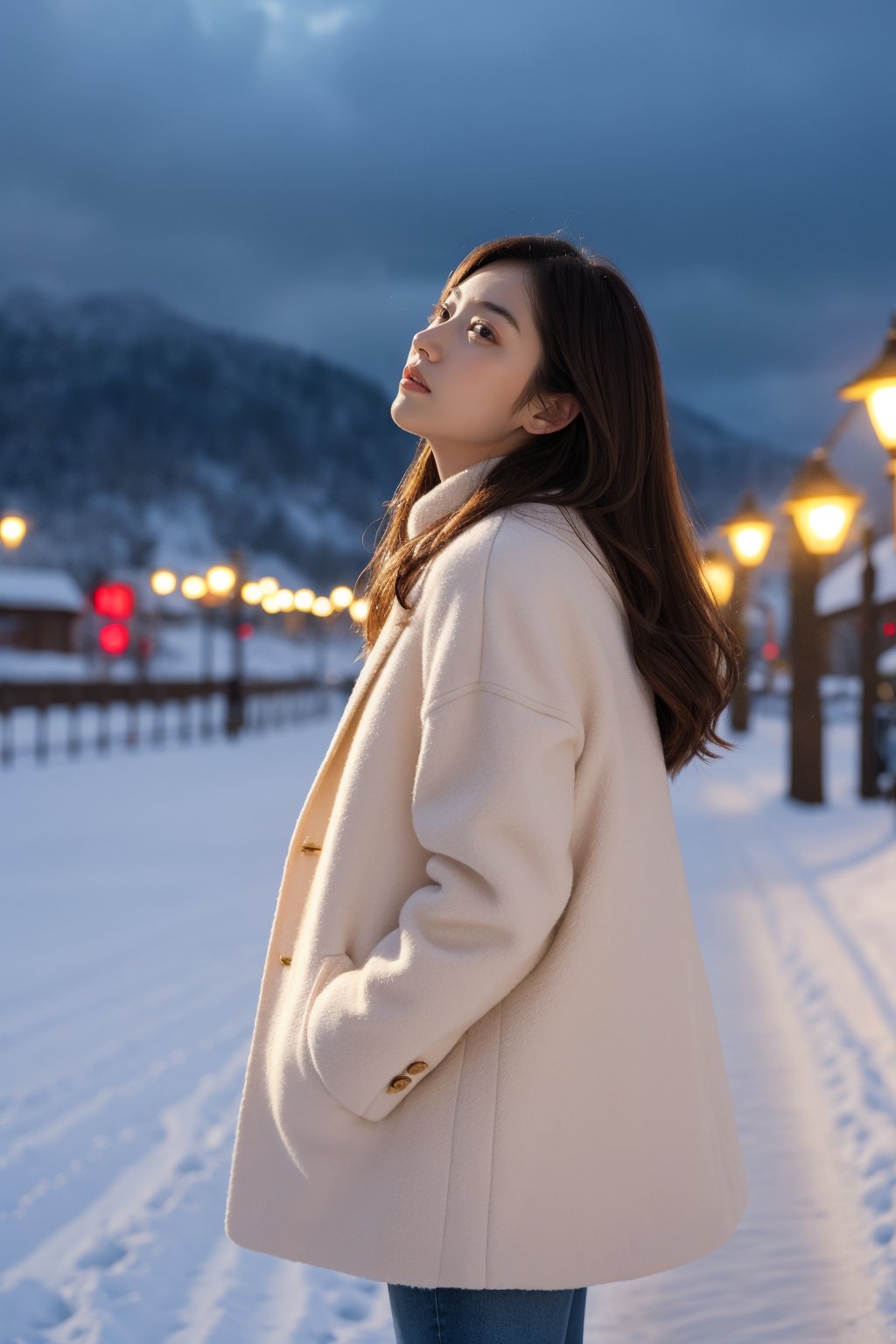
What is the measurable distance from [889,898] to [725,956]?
81.3 inches

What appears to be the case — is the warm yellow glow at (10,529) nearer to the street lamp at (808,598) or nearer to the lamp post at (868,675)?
the street lamp at (808,598)

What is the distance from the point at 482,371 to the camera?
164 cm

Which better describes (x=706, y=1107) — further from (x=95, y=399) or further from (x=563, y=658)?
(x=95, y=399)

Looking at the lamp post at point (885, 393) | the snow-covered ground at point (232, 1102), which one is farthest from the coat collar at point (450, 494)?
the lamp post at point (885, 393)

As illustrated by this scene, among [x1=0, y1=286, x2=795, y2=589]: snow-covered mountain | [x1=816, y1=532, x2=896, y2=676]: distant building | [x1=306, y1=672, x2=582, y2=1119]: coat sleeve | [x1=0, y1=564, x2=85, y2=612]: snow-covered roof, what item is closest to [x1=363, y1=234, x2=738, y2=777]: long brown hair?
[x1=306, y1=672, x2=582, y2=1119]: coat sleeve

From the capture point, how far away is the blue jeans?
1423 mm

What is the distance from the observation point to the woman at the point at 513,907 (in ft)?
4.46

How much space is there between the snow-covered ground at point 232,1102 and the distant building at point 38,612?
1495 inches

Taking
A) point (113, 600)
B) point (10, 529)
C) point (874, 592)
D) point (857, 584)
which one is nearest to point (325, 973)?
point (10, 529)

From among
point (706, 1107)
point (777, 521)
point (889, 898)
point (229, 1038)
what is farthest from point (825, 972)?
point (777, 521)

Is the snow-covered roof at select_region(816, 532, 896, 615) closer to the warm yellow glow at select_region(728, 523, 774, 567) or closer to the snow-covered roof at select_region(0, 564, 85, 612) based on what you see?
the warm yellow glow at select_region(728, 523, 774, 567)

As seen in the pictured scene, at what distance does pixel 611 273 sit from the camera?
1699 mm

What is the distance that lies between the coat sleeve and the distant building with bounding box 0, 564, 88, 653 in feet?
154

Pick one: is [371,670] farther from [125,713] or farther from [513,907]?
[125,713]
